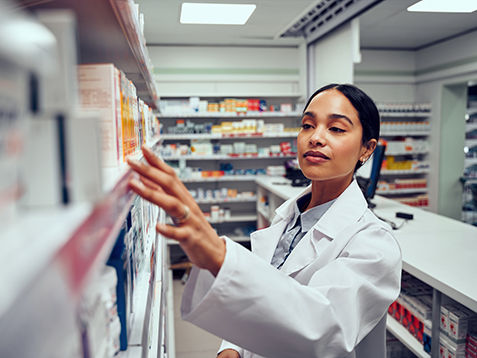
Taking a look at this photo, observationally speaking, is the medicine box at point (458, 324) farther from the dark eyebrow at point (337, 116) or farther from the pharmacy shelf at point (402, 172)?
the pharmacy shelf at point (402, 172)

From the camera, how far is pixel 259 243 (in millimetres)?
1597

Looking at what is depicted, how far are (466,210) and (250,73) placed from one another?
5.14 m

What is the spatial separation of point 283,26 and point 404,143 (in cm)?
340

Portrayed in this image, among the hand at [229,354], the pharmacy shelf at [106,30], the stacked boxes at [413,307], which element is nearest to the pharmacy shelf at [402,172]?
the stacked boxes at [413,307]

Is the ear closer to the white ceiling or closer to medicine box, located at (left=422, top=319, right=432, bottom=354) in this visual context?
medicine box, located at (left=422, top=319, right=432, bottom=354)

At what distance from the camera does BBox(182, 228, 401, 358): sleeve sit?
0.86 metres

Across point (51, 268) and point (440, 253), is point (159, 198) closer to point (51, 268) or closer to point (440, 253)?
point (51, 268)

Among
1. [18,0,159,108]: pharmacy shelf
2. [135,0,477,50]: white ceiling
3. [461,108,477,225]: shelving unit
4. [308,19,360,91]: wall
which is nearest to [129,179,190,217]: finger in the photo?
[18,0,159,108]: pharmacy shelf

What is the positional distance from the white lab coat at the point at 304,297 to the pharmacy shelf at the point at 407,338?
1.27 m

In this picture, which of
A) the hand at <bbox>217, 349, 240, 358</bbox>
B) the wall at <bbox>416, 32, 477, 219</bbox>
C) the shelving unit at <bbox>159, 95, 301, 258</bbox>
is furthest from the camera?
the wall at <bbox>416, 32, 477, 219</bbox>

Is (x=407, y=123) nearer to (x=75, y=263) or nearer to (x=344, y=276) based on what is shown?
(x=344, y=276)

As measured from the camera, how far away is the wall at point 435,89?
6465mm

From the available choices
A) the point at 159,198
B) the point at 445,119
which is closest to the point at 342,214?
the point at 159,198

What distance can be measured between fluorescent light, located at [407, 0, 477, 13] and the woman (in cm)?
393
